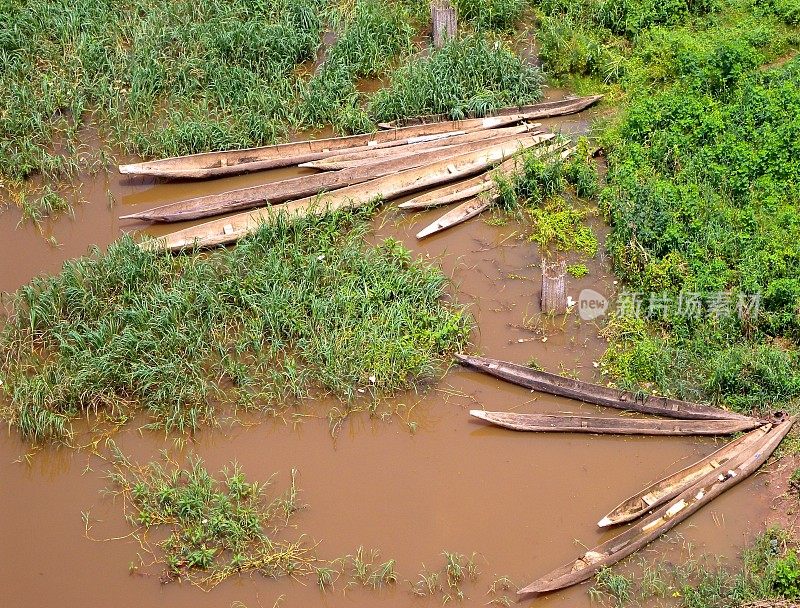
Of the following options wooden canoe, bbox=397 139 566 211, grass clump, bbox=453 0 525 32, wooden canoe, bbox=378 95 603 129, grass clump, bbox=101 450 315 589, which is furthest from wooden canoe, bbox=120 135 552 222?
grass clump, bbox=101 450 315 589

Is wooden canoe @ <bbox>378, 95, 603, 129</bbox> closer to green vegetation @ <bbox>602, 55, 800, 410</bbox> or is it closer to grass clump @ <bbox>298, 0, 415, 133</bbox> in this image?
grass clump @ <bbox>298, 0, 415, 133</bbox>

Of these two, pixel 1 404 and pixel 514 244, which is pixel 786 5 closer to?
pixel 514 244

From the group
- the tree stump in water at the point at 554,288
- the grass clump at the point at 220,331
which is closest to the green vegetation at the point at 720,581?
the grass clump at the point at 220,331

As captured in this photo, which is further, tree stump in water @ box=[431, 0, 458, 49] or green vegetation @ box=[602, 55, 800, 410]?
tree stump in water @ box=[431, 0, 458, 49]

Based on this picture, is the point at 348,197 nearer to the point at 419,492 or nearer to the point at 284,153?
the point at 284,153

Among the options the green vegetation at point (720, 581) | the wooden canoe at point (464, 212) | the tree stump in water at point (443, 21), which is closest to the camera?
the green vegetation at point (720, 581)

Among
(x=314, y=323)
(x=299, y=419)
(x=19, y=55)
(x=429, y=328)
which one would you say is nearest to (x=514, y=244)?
(x=429, y=328)

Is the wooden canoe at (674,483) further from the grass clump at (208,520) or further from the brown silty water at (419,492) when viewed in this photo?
the grass clump at (208,520)
